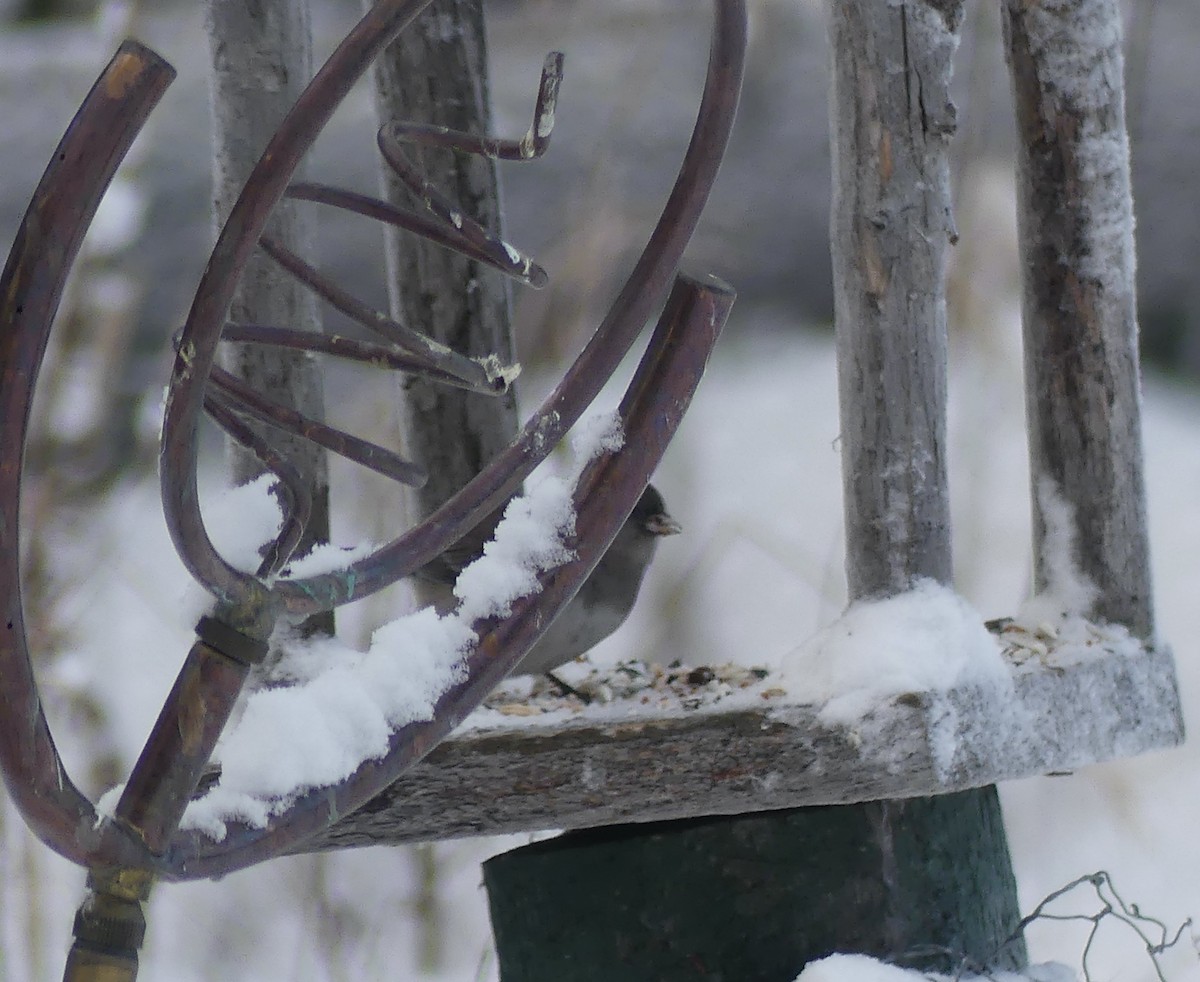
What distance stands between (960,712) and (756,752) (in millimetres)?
114

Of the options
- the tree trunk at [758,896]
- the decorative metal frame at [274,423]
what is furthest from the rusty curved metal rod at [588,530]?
the tree trunk at [758,896]

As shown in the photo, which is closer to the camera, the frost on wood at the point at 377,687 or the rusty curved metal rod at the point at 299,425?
the frost on wood at the point at 377,687

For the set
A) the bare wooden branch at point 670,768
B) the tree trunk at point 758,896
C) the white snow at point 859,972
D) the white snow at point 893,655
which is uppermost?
the white snow at point 893,655

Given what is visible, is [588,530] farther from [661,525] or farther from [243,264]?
[661,525]

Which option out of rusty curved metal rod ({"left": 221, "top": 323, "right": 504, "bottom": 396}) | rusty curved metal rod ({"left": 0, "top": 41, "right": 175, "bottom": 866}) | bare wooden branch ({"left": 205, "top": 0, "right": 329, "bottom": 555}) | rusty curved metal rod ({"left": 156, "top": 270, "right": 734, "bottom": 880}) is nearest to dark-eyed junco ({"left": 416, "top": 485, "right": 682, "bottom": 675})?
bare wooden branch ({"left": 205, "top": 0, "right": 329, "bottom": 555})

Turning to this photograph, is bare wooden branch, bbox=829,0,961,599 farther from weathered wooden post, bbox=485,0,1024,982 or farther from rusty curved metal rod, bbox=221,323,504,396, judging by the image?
rusty curved metal rod, bbox=221,323,504,396

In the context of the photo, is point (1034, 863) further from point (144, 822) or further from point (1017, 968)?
point (144, 822)

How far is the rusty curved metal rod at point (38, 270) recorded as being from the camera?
0.43m

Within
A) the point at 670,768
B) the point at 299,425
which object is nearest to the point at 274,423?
the point at 299,425

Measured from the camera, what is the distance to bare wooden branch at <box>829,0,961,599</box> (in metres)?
0.91

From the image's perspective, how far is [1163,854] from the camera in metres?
2.13

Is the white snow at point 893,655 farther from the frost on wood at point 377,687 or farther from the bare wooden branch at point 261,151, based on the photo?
the bare wooden branch at point 261,151

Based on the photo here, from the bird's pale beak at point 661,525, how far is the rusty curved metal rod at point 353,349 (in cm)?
52

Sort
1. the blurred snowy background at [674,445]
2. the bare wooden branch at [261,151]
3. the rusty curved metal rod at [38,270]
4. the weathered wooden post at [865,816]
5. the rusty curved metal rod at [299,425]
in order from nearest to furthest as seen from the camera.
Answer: the rusty curved metal rod at [38,270] < the rusty curved metal rod at [299,425] < the weathered wooden post at [865,816] < the bare wooden branch at [261,151] < the blurred snowy background at [674,445]
